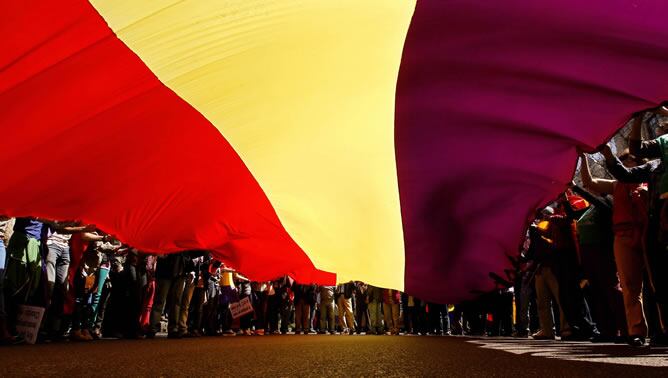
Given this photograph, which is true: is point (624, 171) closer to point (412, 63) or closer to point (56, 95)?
point (412, 63)

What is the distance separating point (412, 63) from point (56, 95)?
2340 millimetres

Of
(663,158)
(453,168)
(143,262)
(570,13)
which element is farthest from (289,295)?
(570,13)

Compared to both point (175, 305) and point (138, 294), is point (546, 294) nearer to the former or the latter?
point (175, 305)

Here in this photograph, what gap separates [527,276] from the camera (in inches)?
334

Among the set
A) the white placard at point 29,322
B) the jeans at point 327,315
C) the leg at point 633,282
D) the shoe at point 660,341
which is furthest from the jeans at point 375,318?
the white placard at point 29,322

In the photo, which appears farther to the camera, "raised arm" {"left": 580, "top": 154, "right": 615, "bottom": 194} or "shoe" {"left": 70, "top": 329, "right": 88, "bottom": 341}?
"shoe" {"left": 70, "top": 329, "right": 88, "bottom": 341}

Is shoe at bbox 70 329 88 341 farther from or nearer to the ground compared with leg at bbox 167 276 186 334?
nearer to the ground

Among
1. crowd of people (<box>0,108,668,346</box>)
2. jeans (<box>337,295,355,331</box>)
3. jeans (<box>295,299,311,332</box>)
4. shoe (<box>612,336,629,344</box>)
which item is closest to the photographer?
crowd of people (<box>0,108,668,346</box>)

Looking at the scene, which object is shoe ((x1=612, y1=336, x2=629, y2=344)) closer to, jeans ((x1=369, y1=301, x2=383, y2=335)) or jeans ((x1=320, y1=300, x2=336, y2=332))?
jeans ((x1=369, y1=301, x2=383, y2=335))

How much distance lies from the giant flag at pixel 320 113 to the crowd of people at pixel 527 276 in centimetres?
53

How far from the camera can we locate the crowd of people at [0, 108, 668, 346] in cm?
458

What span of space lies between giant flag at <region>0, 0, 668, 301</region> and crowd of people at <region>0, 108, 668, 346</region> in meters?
0.53

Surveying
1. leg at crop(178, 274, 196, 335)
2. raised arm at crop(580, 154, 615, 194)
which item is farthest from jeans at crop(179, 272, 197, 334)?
raised arm at crop(580, 154, 615, 194)

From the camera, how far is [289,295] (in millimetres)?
12297
